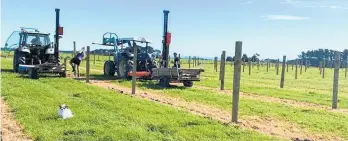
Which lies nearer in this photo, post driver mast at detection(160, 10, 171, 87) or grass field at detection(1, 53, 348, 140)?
grass field at detection(1, 53, 348, 140)

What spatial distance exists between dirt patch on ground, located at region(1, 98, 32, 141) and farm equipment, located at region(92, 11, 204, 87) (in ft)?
30.0

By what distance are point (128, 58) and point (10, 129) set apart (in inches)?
547

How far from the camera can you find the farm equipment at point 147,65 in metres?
18.6

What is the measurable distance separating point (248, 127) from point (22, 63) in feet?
52.2

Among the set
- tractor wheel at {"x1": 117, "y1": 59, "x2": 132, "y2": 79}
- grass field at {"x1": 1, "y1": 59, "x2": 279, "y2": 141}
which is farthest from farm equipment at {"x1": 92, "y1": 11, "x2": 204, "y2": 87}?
grass field at {"x1": 1, "y1": 59, "x2": 279, "y2": 141}

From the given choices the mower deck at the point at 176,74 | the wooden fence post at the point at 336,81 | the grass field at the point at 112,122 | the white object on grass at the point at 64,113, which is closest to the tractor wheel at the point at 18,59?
the mower deck at the point at 176,74

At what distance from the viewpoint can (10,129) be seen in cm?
840

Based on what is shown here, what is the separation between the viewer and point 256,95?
55.1 feet

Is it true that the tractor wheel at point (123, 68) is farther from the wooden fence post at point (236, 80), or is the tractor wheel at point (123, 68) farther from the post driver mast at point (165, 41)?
the wooden fence post at point (236, 80)

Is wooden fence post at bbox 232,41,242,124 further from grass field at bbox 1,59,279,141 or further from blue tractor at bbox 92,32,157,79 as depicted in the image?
blue tractor at bbox 92,32,157,79

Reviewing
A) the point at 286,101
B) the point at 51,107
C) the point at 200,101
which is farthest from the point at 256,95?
the point at 51,107

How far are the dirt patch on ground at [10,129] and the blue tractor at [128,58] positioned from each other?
35.8 ft

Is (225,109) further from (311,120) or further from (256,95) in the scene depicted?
(256,95)

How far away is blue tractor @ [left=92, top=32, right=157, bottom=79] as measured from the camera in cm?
2143
